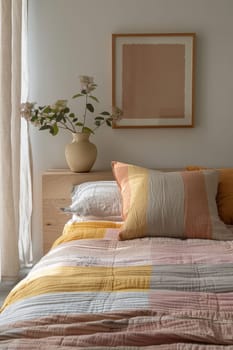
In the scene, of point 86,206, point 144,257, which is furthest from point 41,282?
point 86,206

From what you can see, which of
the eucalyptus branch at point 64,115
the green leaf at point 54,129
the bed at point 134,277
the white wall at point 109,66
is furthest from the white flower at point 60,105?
the bed at point 134,277

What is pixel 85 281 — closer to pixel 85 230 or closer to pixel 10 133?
pixel 85 230

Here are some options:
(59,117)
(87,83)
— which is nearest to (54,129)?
(59,117)

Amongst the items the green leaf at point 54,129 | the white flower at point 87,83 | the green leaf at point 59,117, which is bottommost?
the green leaf at point 54,129

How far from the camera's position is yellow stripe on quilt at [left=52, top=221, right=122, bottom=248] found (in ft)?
7.65

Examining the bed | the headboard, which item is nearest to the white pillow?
the bed

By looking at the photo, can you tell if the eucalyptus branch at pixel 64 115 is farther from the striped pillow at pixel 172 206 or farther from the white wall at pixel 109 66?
the striped pillow at pixel 172 206

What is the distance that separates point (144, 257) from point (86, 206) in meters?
0.77

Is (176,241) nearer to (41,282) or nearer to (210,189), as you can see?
(210,189)

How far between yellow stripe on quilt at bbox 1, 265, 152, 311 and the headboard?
47.2 inches

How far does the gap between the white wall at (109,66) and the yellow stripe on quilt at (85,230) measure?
759 millimetres

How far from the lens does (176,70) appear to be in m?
3.16

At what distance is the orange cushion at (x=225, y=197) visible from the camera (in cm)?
257

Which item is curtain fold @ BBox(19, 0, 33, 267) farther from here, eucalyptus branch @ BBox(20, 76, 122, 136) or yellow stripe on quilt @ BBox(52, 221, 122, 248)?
yellow stripe on quilt @ BBox(52, 221, 122, 248)
